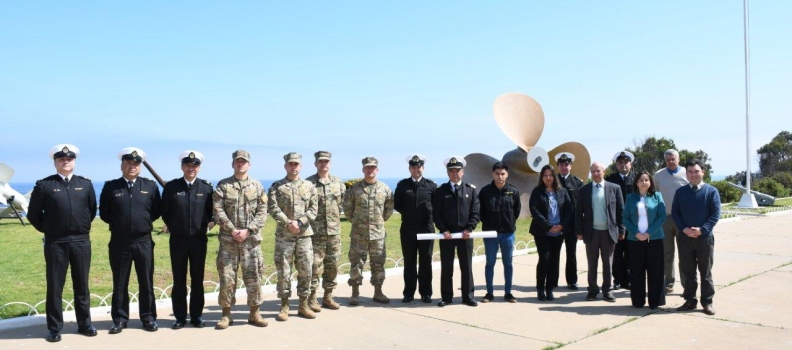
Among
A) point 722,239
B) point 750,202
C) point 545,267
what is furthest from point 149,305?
point 750,202

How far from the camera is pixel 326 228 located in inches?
228

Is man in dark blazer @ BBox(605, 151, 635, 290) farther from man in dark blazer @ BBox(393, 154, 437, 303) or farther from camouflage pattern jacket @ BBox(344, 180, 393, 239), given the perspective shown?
camouflage pattern jacket @ BBox(344, 180, 393, 239)

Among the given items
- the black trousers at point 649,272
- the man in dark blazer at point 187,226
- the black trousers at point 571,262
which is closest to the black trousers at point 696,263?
the black trousers at point 649,272

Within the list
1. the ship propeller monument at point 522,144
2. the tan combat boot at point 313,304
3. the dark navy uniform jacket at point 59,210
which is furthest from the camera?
the ship propeller monument at point 522,144

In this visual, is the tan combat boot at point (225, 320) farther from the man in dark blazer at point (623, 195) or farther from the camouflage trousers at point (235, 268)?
the man in dark blazer at point (623, 195)

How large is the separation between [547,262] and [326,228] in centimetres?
244

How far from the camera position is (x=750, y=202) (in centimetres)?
2409

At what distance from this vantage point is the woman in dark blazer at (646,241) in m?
Result: 5.87

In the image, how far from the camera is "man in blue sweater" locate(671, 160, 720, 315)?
221 inches

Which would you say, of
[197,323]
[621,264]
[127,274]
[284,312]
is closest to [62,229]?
[127,274]

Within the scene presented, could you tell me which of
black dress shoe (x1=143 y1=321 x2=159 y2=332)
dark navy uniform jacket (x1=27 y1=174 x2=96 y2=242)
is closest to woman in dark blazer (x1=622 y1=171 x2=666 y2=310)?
black dress shoe (x1=143 y1=321 x2=159 y2=332)

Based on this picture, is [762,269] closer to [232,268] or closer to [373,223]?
[373,223]

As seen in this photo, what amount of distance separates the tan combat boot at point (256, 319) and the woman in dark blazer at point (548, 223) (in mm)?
2974

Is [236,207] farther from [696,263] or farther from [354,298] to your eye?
[696,263]
